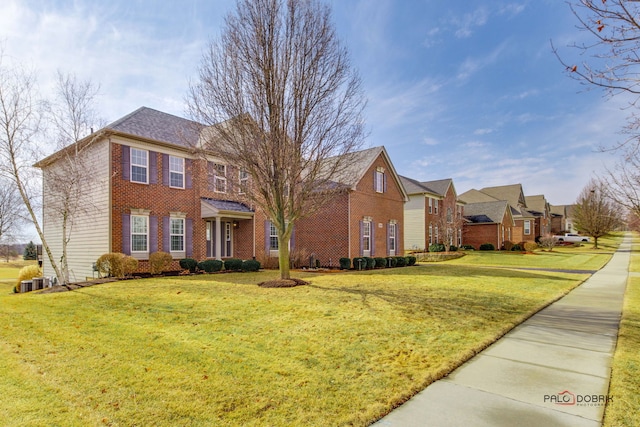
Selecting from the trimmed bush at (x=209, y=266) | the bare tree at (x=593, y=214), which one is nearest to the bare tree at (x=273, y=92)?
the trimmed bush at (x=209, y=266)

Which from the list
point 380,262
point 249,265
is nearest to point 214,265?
point 249,265

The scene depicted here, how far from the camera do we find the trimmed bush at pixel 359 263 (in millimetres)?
19219

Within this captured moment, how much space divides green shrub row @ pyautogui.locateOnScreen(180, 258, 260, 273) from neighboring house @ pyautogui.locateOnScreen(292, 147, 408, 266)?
4.26m

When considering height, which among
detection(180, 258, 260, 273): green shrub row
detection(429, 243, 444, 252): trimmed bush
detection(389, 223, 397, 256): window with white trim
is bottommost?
detection(429, 243, 444, 252): trimmed bush

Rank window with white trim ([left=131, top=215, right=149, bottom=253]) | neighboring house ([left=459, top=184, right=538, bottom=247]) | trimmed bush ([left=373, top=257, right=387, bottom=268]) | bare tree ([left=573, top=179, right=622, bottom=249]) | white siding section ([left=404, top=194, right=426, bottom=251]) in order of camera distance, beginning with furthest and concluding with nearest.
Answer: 1. neighboring house ([left=459, top=184, right=538, bottom=247])
2. bare tree ([left=573, top=179, right=622, bottom=249])
3. white siding section ([left=404, top=194, right=426, bottom=251])
4. trimmed bush ([left=373, top=257, right=387, bottom=268])
5. window with white trim ([left=131, top=215, right=149, bottom=253])

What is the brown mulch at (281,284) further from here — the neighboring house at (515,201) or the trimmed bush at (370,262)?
the neighboring house at (515,201)

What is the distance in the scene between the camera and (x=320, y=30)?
1127cm

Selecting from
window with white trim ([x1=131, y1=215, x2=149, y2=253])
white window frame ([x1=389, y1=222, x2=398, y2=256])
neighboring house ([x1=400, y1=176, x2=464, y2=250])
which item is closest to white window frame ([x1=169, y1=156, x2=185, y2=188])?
window with white trim ([x1=131, y1=215, x2=149, y2=253])

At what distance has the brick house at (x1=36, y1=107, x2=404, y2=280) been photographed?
1513 centimetres

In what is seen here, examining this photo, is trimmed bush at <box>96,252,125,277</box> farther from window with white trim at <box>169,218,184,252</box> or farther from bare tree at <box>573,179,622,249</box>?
bare tree at <box>573,179,622,249</box>

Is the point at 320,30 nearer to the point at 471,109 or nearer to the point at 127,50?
the point at 127,50

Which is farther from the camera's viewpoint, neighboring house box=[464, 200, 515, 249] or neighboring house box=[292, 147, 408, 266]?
neighboring house box=[464, 200, 515, 249]

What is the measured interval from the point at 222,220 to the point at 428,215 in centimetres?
2143

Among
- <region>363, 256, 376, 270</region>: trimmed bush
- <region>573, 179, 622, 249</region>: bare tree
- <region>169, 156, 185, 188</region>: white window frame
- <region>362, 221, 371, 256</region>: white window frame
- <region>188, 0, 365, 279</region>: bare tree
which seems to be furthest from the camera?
<region>573, 179, 622, 249</region>: bare tree
